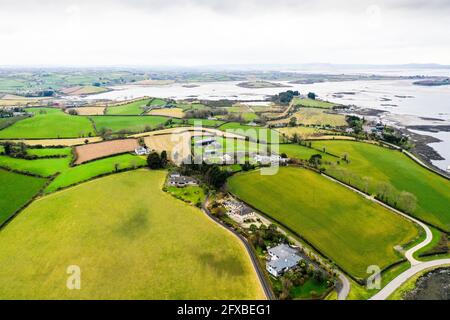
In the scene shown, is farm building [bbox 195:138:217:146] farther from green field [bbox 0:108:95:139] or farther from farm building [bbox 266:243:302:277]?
farm building [bbox 266:243:302:277]

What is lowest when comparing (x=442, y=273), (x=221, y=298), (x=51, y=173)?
(x=442, y=273)

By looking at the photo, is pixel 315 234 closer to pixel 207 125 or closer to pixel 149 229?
pixel 149 229

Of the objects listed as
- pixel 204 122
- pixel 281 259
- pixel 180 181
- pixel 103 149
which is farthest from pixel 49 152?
pixel 281 259

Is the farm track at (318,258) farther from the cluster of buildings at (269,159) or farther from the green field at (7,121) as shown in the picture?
the green field at (7,121)

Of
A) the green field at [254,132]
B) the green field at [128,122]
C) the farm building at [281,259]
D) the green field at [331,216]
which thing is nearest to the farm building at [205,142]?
the green field at [254,132]

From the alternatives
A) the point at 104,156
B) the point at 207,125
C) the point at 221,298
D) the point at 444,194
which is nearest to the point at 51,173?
the point at 104,156

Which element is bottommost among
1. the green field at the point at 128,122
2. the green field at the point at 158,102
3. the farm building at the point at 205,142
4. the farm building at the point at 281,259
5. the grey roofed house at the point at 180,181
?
the farm building at the point at 281,259

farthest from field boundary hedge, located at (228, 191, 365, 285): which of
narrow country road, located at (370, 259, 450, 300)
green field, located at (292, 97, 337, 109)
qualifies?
green field, located at (292, 97, 337, 109)
